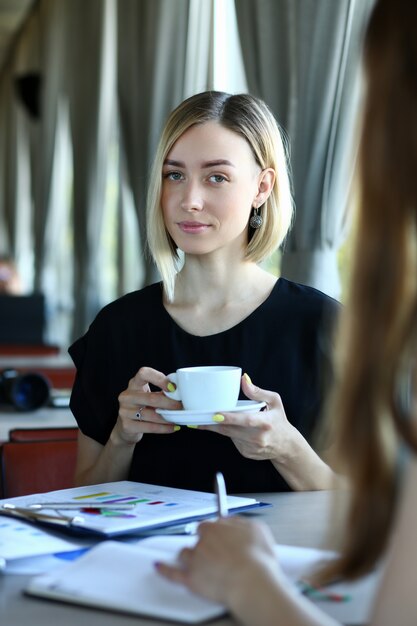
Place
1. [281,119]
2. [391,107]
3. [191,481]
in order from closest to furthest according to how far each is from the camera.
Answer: [391,107]
[191,481]
[281,119]

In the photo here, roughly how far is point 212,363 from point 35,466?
0.46 metres

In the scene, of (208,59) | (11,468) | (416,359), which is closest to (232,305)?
(11,468)

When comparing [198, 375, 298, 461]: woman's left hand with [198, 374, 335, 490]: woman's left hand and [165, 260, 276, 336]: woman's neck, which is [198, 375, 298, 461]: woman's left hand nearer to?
[198, 374, 335, 490]: woman's left hand

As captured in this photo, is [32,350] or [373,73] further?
[32,350]

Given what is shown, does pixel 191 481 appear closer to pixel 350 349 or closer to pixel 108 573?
pixel 108 573

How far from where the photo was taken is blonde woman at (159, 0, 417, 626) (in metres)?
1.02

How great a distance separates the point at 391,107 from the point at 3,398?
241cm

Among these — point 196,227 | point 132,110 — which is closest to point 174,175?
point 196,227

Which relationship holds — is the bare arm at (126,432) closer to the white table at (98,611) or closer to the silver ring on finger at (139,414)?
the silver ring on finger at (139,414)

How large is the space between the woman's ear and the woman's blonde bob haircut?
0.04 ft

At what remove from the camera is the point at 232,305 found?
221 cm

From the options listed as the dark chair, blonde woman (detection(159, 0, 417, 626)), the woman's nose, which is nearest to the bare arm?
the woman's nose

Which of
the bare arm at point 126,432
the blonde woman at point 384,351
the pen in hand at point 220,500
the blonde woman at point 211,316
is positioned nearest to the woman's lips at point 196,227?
the blonde woman at point 211,316

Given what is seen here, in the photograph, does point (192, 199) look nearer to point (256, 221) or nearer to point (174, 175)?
point (174, 175)
